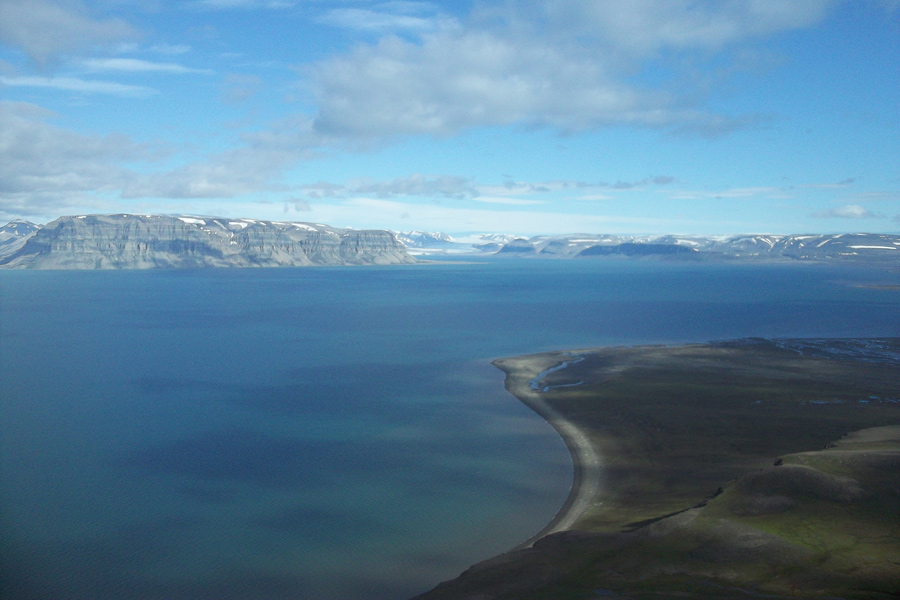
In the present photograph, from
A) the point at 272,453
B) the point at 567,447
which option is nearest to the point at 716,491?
the point at 567,447

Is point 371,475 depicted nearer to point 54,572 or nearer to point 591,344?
point 54,572

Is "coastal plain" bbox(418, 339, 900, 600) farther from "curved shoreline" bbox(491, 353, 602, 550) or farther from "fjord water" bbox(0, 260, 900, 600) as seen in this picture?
"fjord water" bbox(0, 260, 900, 600)

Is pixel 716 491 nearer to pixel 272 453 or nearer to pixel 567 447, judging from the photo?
pixel 567 447

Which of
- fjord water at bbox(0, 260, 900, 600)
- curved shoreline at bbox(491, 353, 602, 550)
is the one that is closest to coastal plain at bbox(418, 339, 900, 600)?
curved shoreline at bbox(491, 353, 602, 550)

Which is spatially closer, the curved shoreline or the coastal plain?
the coastal plain

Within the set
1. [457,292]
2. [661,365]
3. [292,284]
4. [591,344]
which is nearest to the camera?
[661,365]

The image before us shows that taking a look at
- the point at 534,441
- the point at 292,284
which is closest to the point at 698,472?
the point at 534,441
